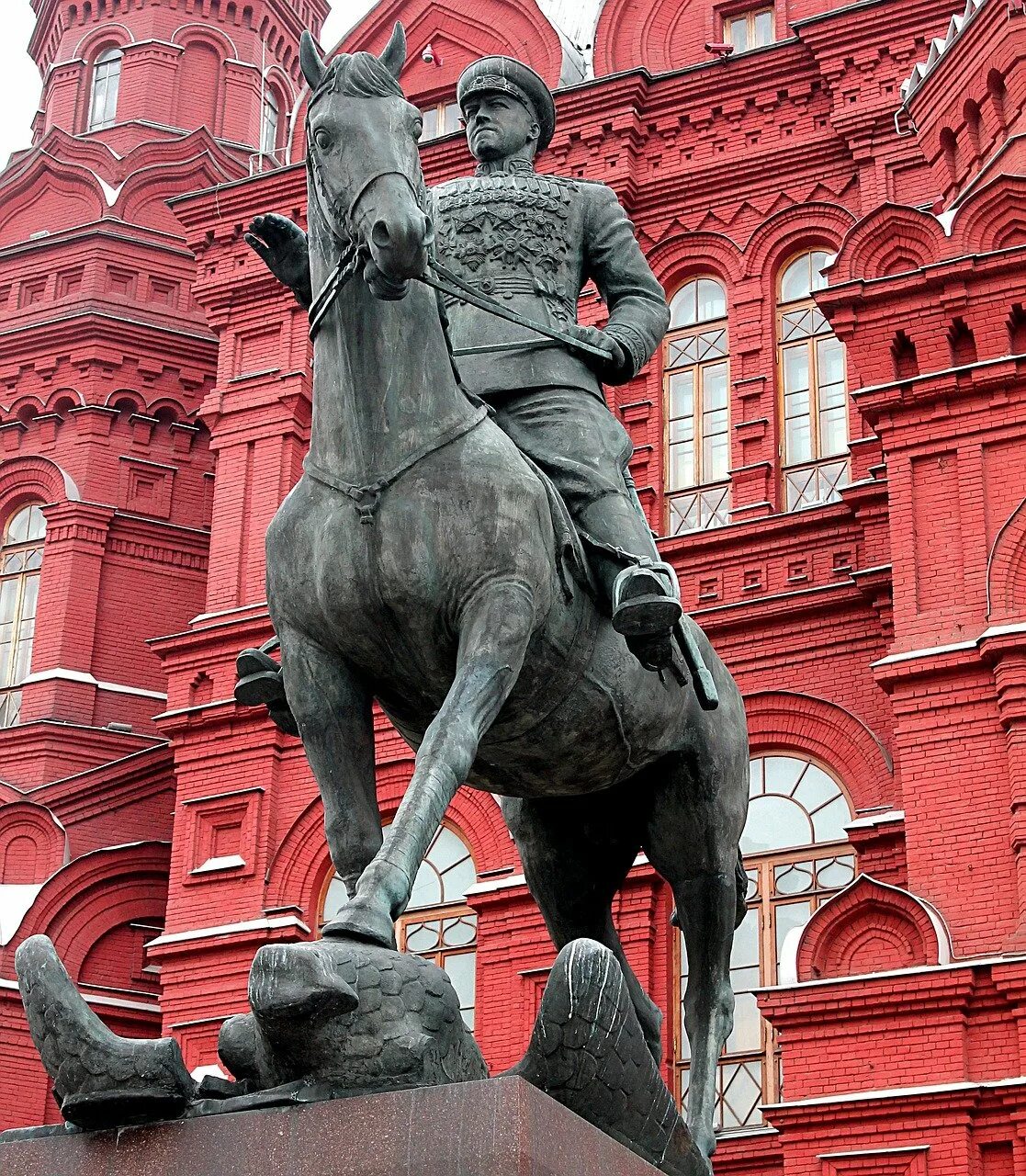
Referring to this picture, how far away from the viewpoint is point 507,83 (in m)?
6.48

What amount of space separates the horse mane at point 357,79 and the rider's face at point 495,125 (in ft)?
3.62

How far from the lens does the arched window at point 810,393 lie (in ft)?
67.1

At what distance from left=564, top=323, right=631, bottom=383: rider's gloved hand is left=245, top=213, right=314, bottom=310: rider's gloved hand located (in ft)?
2.84

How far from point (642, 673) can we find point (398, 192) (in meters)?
1.52

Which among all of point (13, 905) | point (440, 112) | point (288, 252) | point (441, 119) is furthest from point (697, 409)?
point (288, 252)

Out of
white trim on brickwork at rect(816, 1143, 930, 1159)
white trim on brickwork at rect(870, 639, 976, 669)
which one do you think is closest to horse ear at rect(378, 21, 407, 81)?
white trim on brickwork at rect(816, 1143, 930, 1159)

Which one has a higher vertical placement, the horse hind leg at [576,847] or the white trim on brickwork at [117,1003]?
the white trim on brickwork at [117,1003]

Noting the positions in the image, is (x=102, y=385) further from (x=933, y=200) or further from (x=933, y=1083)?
(x=933, y=1083)

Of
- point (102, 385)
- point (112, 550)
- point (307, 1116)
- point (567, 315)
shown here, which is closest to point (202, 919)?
point (112, 550)

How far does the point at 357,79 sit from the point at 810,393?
16.1 meters

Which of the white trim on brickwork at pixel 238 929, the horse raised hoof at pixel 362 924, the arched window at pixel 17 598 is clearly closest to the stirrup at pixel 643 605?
the horse raised hoof at pixel 362 924

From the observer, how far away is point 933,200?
68.4 ft

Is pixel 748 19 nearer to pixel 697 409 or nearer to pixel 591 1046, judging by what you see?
pixel 697 409

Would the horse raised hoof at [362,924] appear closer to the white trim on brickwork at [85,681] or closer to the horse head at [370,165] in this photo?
the horse head at [370,165]
